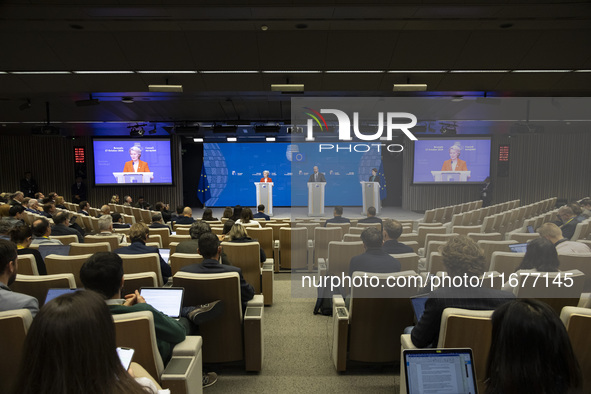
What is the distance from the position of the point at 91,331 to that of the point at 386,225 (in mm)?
3204

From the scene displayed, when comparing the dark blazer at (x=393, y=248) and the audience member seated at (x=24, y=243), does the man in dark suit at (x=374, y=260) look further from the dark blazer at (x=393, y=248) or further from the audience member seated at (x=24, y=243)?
the audience member seated at (x=24, y=243)

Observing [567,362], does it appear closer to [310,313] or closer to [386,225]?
[386,225]

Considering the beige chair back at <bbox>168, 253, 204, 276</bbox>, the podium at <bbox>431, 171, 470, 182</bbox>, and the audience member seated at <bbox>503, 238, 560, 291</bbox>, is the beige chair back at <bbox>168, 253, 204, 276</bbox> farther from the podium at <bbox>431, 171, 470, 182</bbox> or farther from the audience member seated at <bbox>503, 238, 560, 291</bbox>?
the podium at <bbox>431, 171, 470, 182</bbox>

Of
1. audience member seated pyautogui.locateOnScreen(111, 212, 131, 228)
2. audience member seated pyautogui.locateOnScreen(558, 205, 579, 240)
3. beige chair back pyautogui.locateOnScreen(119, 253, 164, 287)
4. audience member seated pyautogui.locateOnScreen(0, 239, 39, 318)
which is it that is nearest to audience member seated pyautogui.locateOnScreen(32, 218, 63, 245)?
beige chair back pyautogui.locateOnScreen(119, 253, 164, 287)

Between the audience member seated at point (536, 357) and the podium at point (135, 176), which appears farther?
the podium at point (135, 176)

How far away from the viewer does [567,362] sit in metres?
1.16

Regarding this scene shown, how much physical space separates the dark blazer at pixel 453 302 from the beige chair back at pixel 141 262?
7.55 ft

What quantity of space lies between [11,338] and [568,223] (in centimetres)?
656

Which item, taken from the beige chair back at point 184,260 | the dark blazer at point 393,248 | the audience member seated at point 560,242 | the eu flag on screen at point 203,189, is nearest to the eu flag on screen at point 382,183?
the dark blazer at point 393,248

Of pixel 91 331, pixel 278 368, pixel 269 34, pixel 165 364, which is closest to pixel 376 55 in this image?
pixel 269 34

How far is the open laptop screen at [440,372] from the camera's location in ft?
5.38

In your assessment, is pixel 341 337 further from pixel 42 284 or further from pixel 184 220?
pixel 184 220

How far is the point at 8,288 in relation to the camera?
91.4 inches

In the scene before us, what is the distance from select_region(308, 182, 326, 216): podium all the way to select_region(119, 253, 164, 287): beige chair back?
5.13 ft
